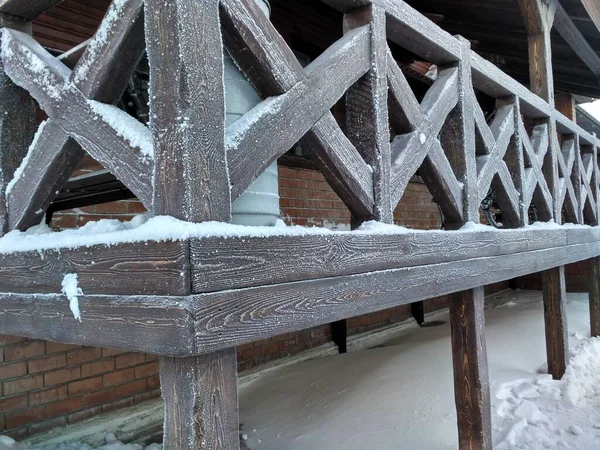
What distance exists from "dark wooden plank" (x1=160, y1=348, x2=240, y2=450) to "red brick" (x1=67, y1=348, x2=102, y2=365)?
8.79 ft

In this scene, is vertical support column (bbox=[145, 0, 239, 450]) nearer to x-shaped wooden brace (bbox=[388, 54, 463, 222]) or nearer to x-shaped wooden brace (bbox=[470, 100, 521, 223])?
x-shaped wooden brace (bbox=[388, 54, 463, 222])

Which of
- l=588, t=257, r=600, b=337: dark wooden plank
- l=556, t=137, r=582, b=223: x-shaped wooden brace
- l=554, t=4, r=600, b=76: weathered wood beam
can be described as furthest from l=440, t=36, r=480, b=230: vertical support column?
l=588, t=257, r=600, b=337: dark wooden plank

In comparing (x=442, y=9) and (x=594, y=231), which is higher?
(x=442, y=9)

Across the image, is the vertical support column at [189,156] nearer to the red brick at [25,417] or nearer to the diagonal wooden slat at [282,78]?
the diagonal wooden slat at [282,78]

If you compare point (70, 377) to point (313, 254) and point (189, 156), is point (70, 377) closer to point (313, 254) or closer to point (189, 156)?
point (313, 254)

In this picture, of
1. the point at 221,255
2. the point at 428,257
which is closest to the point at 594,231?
the point at 428,257

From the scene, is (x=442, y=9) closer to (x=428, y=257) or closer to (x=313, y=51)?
(x=313, y=51)

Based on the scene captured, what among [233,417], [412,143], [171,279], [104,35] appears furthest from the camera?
[412,143]

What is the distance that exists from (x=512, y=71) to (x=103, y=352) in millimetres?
7627

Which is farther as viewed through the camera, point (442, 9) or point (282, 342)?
point (442, 9)

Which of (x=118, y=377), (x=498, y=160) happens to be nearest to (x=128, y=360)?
(x=118, y=377)

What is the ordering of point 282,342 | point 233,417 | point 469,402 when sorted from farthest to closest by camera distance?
point 282,342 < point 469,402 < point 233,417

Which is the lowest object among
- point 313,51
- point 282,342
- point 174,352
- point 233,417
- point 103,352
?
point 282,342

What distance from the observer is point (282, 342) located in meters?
5.19
